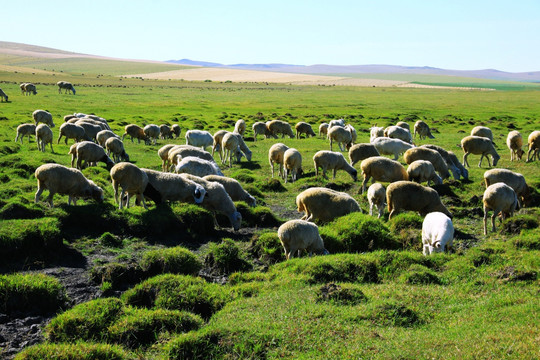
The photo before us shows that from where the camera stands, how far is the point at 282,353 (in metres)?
6.75

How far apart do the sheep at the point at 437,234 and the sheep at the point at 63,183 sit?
935cm

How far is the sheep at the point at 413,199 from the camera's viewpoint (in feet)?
47.5

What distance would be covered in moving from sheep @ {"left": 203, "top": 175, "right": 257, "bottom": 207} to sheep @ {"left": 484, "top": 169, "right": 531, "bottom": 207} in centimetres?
775

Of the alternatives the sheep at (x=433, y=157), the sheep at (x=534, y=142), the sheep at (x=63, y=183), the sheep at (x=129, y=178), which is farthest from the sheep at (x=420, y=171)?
the sheep at (x=63, y=183)

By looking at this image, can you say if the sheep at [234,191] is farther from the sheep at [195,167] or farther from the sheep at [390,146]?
the sheep at [390,146]

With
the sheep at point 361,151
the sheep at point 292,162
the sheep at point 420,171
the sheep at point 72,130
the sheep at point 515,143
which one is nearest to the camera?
the sheep at point 420,171

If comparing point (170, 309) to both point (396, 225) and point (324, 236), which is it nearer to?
Result: point (324, 236)

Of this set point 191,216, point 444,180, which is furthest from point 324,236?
point 444,180

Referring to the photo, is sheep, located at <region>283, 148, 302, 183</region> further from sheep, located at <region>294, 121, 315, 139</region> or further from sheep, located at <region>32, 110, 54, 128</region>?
sheep, located at <region>32, 110, 54, 128</region>

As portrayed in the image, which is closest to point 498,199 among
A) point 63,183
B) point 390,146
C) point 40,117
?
point 390,146

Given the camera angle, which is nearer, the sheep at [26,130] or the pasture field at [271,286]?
the pasture field at [271,286]

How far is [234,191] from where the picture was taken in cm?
1641

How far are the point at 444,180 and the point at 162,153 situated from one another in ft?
38.4

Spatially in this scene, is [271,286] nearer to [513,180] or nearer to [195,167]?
[195,167]
